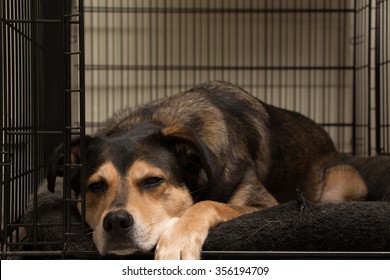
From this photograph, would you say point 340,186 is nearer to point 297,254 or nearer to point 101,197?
point 297,254

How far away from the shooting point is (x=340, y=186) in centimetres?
326

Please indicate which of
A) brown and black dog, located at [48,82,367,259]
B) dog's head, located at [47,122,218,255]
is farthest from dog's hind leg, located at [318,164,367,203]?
dog's head, located at [47,122,218,255]

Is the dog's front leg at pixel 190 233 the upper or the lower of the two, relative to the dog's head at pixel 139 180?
lower

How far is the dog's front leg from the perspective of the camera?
191 centimetres

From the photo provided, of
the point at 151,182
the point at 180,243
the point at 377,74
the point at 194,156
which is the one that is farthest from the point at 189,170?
the point at 377,74

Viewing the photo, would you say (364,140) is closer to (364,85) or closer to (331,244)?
(364,85)

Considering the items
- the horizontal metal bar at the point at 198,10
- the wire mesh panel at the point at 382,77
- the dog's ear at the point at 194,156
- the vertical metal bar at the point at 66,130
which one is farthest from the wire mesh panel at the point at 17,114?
the wire mesh panel at the point at 382,77

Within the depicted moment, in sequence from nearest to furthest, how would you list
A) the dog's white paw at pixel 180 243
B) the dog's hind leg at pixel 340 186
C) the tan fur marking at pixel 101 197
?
the dog's white paw at pixel 180 243
the tan fur marking at pixel 101 197
the dog's hind leg at pixel 340 186

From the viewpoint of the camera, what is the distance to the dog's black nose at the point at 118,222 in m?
1.95

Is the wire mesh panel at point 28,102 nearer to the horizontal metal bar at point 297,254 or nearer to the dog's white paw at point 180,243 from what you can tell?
the dog's white paw at point 180,243

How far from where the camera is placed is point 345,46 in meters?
4.64

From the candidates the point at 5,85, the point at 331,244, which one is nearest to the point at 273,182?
the point at 331,244

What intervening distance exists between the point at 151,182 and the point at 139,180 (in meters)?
0.05

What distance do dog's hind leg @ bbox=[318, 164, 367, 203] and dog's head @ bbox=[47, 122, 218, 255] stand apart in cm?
110
